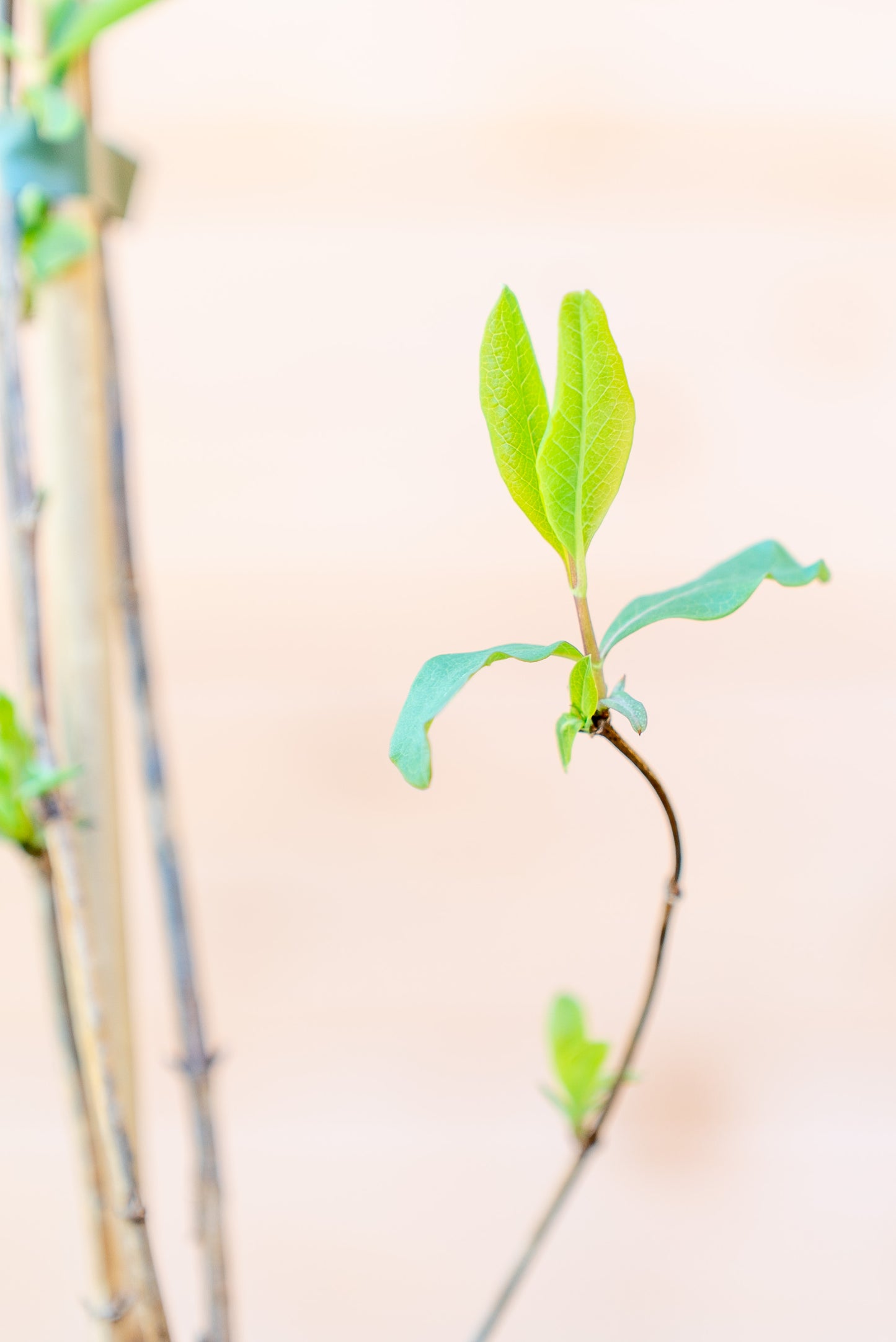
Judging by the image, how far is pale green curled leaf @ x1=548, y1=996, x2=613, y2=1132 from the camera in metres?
0.29

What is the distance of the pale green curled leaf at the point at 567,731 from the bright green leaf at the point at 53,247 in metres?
0.15

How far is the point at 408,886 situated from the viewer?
2.34 feet

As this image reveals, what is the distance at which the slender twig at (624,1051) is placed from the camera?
0.17 metres

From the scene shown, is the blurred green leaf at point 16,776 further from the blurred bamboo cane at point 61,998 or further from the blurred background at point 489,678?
the blurred background at point 489,678

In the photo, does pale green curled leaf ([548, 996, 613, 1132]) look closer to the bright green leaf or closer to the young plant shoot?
A: the young plant shoot

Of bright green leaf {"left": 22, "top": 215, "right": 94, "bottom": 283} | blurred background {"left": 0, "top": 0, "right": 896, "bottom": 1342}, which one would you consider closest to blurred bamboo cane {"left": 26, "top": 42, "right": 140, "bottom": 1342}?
bright green leaf {"left": 22, "top": 215, "right": 94, "bottom": 283}

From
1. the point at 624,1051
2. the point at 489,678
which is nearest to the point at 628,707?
the point at 624,1051

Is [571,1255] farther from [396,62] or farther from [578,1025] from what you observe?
[396,62]

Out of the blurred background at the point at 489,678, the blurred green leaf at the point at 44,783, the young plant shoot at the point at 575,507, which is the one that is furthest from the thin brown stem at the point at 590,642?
the blurred background at the point at 489,678

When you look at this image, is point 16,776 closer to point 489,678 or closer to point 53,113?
point 53,113

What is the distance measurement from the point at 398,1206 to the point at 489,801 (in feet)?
0.88

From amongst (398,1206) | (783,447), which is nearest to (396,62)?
(783,447)

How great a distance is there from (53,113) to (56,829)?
0.15m

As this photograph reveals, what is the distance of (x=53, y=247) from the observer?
0.24m
